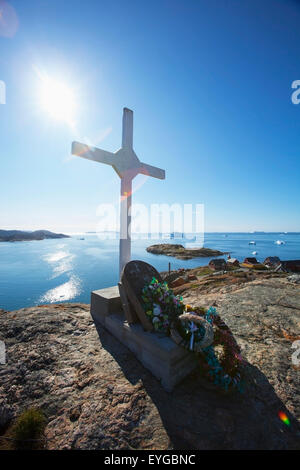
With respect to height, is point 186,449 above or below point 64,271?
above

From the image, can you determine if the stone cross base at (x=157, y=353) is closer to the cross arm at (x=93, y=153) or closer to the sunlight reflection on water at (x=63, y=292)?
the cross arm at (x=93, y=153)

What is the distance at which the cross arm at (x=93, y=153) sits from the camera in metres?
4.93

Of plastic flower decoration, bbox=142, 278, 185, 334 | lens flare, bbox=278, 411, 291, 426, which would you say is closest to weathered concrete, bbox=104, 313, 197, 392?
plastic flower decoration, bbox=142, 278, 185, 334

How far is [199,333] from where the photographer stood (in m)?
3.02

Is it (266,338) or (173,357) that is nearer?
(173,357)

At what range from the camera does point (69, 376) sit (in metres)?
3.24

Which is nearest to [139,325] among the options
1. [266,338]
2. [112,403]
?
[112,403]

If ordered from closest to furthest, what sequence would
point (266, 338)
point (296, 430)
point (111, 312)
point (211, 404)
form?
point (296, 430), point (211, 404), point (266, 338), point (111, 312)

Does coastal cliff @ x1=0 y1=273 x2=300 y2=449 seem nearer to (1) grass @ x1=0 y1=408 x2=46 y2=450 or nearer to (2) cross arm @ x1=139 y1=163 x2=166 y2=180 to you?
(1) grass @ x1=0 y1=408 x2=46 y2=450

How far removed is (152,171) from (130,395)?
6469mm

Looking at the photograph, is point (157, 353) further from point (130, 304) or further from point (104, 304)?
point (104, 304)
